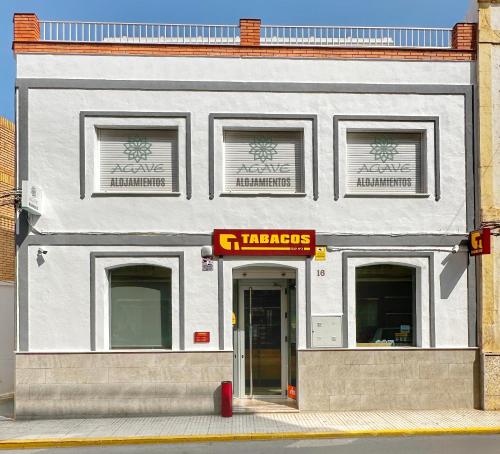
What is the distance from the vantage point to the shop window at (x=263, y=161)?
10.4m

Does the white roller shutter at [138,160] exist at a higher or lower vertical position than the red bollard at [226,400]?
higher

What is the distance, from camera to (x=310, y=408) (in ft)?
32.7

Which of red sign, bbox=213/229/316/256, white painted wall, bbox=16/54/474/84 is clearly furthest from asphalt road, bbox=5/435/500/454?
white painted wall, bbox=16/54/474/84

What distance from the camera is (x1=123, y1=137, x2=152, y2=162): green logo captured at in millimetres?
10359

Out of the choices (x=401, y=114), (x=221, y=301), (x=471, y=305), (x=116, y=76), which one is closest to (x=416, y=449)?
(x=471, y=305)

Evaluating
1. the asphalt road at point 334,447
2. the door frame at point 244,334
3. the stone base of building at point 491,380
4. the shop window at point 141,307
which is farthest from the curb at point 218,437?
the shop window at point 141,307

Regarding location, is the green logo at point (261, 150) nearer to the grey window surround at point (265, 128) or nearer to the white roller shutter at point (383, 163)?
the grey window surround at point (265, 128)

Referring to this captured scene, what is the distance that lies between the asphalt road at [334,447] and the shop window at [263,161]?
15.7 feet

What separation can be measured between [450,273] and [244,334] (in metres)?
4.40

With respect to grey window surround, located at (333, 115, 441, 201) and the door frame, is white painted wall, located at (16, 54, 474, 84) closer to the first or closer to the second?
grey window surround, located at (333, 115, 441, 201)

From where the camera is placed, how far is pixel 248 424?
9148mm

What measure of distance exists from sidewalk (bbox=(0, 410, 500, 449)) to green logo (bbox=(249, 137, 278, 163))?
201 inches

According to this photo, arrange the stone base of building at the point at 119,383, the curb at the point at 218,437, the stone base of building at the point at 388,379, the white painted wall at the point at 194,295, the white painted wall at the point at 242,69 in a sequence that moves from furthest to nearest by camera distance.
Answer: the white painted wall at the point at 242,69
the stone base of building at the point at 388,379
the white painted wall at the point at 194,295
the stone base of building at the point at 119,383
the curb at the point at 218,437

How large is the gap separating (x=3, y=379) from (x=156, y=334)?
4.20 m
